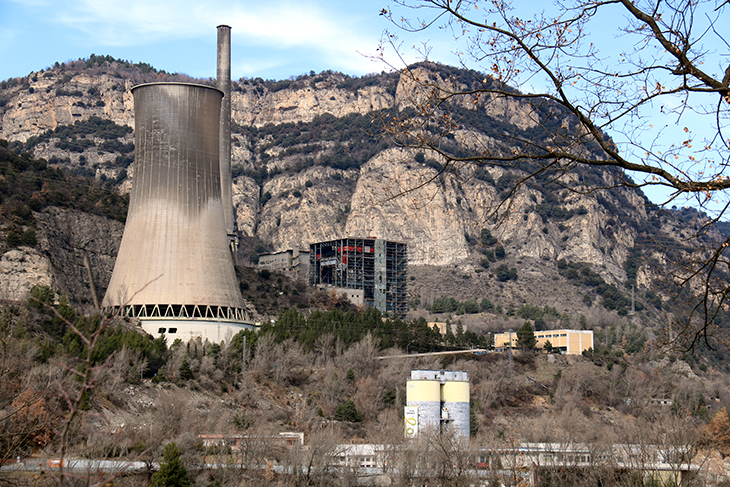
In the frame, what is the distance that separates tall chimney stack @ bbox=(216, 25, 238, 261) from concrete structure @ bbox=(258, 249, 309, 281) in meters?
8.40

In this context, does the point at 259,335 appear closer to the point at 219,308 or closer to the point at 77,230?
the point at 219,308

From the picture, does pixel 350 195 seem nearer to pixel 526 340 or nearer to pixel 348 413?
pixel 526 340

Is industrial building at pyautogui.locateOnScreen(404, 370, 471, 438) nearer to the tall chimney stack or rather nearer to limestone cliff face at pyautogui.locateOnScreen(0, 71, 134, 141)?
the tall chimney stack

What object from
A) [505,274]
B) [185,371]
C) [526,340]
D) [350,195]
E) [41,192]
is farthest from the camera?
[350,195]

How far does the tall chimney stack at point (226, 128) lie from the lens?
81688 millimetres

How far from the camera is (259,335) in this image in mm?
56875

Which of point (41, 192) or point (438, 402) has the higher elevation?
point (41, 192)

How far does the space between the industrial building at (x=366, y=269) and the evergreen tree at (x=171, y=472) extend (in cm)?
6037

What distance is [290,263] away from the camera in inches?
3802

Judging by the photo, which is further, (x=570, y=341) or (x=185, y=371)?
(x=570, y=341)

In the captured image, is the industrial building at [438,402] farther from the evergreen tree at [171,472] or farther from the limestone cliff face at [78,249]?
the limestone cliff face at [78,249]

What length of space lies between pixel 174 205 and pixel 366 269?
4928 cm

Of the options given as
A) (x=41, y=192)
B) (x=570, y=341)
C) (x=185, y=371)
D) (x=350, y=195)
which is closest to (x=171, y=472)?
(x=185, y=371)

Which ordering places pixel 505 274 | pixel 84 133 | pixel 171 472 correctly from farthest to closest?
pixel 84 133 → pixel 505 274 → pixel 171 472
